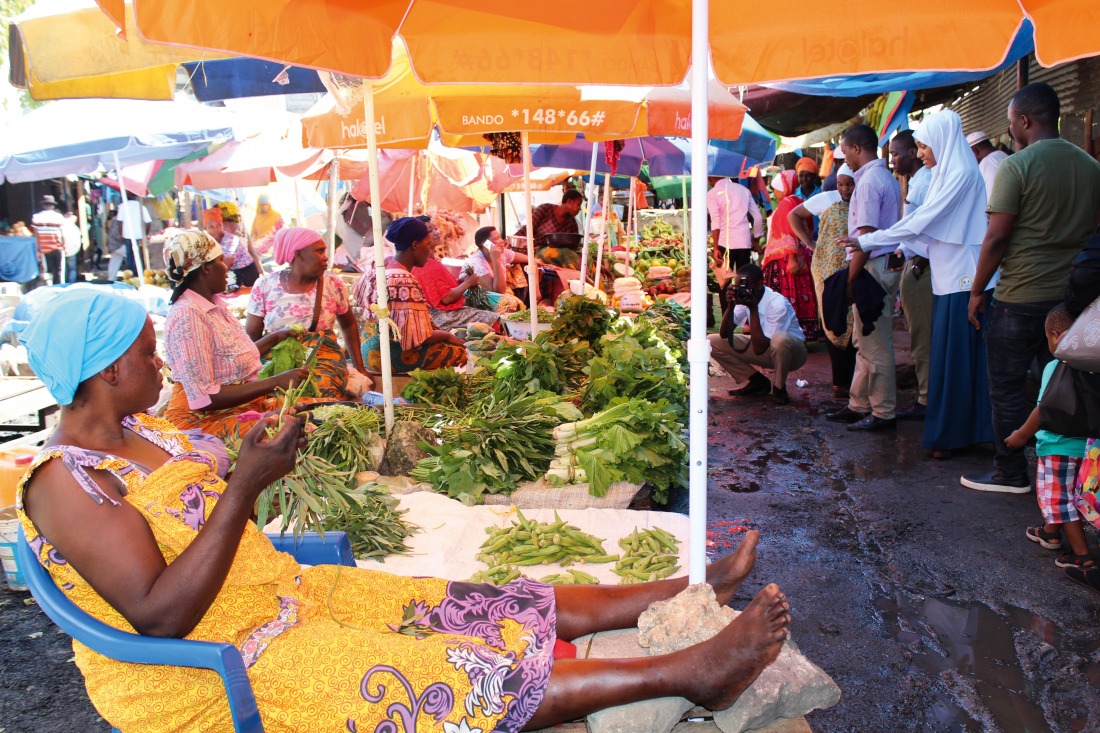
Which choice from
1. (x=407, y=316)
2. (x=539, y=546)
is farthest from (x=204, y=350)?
(x=407, y=316)

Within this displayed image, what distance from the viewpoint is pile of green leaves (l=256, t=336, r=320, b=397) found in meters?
5.12

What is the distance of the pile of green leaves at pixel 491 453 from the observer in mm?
4621

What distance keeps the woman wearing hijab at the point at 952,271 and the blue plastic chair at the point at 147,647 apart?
5021 mm

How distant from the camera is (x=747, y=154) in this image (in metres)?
10.8

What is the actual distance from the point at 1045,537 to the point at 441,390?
373 centimetres


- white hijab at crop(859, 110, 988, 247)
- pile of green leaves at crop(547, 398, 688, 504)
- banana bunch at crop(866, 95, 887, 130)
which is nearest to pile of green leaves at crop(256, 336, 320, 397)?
pile of green leaves at crop(547, 398, 688, 504)

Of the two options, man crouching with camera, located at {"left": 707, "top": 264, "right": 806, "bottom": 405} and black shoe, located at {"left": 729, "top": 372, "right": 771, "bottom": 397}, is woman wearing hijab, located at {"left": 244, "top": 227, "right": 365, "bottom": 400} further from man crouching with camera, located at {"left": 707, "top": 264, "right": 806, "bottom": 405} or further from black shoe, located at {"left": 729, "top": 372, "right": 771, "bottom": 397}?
black shoe, located at {"left": 729, "top": 372, "right": 771, "bottom": 397}

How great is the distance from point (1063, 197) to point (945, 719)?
10.6ft

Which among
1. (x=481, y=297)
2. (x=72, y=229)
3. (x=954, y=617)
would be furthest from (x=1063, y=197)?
(x=72, y=229)

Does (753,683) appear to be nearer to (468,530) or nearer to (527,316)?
(468,530)

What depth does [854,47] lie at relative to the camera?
3398 mm

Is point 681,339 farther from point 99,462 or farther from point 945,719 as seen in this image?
point 99,462

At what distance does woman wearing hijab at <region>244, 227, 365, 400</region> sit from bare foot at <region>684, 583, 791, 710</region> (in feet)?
11.6

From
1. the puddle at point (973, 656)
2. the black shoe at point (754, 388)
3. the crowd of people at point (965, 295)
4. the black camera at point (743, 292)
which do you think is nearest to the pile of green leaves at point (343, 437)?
the puddle at point (973, 656)
